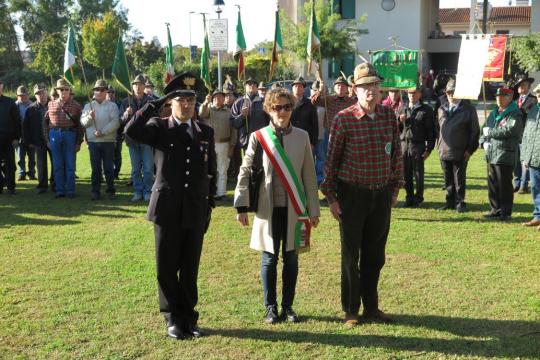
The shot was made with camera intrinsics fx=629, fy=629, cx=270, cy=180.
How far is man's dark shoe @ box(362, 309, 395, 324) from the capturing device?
5.52 meters

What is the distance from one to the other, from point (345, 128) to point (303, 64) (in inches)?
1339

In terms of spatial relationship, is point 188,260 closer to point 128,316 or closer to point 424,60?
point 128,316

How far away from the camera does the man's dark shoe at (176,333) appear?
5.16 meters

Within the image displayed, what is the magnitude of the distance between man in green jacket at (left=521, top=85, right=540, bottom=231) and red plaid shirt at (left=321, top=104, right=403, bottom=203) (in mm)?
4514

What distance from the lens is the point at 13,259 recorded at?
768cm

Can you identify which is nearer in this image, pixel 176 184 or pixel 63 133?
pixel 176 184

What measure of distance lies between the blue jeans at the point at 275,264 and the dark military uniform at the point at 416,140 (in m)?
5.27

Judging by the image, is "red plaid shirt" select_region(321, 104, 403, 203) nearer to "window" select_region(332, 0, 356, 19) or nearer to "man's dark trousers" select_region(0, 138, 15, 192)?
"man's dark trousers" select_region(0, 138, 15, 192)

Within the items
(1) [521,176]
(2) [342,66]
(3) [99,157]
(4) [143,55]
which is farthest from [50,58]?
(1) [521,176]

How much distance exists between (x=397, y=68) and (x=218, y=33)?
4.60 m

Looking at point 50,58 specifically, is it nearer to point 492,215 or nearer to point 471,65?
point 471,65

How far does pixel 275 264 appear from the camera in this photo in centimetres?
540

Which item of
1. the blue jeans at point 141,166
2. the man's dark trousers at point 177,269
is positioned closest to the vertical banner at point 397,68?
the blue jeans at point 141,166

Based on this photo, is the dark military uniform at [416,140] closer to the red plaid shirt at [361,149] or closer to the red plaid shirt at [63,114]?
the red plaid shirt at [361,149]
